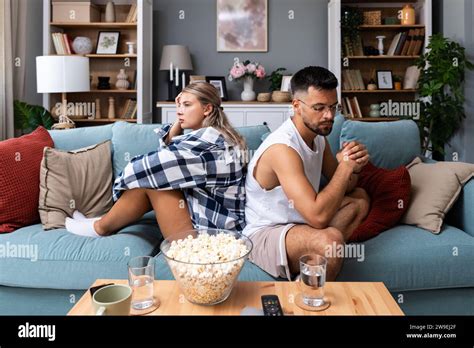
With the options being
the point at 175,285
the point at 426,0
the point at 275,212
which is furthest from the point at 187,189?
the point at 426,0

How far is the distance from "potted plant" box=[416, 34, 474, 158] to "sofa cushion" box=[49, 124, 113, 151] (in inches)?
114

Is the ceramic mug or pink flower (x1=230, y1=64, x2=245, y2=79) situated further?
pink flower (x1=230, y1=64, x2=245, y2=79)

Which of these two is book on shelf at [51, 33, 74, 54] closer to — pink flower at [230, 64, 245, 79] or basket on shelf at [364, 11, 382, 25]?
pink flower at [230, 64, 245, 79]

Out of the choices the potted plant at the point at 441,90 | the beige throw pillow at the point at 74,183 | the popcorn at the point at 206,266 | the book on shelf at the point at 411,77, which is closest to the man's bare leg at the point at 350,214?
the popcorn at the point at 206,266

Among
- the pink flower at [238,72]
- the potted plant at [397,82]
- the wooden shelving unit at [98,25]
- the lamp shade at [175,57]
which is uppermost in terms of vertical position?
the wooden shelving unit at [98,25]

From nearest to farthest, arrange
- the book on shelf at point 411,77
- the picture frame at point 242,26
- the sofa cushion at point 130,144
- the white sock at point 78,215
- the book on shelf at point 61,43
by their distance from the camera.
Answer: the white sock at point 78,215 → the sofa cushion at point 130,144 → the book on shelf at point 61,43 → the book on shelf at point 411,77 → the picture frame at point 242,26

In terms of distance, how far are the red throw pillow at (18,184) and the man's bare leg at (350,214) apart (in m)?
1.34

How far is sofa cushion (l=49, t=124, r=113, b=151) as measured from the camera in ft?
8.16

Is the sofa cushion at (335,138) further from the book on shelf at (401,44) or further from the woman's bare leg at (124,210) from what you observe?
the book on shelf at (401,44)

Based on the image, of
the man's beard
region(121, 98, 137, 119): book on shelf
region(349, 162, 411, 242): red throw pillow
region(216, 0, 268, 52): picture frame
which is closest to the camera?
the man's beard

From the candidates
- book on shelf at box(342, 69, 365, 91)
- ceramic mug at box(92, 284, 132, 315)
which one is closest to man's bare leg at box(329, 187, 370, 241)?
ceramic mug at box(92, 284, 132, 315)

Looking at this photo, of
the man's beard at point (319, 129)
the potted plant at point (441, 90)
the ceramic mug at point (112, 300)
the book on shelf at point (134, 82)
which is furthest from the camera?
the book on shelf at point (134, 82)

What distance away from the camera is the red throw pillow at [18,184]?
6.82ft

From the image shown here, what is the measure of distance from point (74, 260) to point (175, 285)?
2.26 ft
